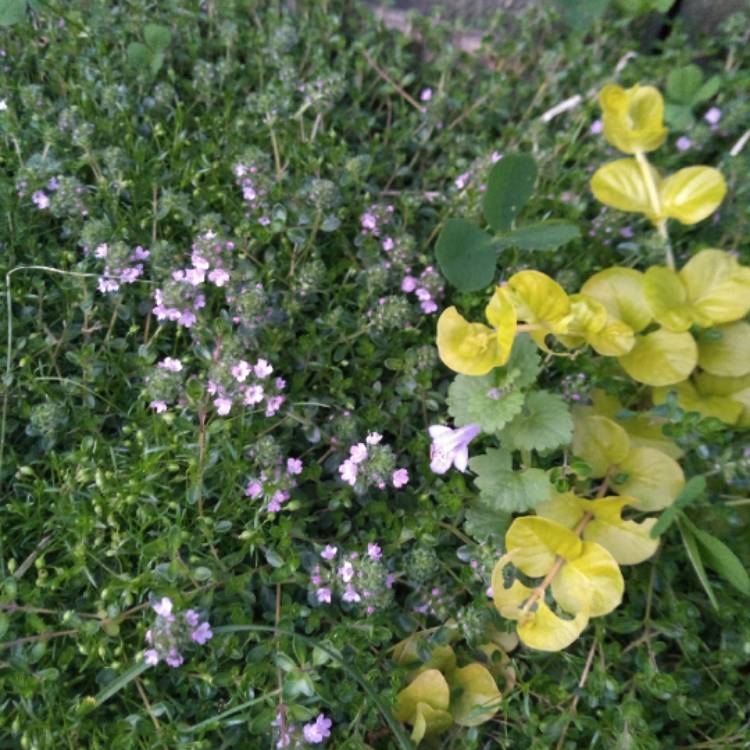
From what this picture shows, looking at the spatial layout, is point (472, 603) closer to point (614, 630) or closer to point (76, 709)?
point (614, 630)

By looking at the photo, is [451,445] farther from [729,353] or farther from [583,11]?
[583,11]

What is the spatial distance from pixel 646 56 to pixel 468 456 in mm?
1351

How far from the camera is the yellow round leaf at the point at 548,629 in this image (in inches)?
47.1

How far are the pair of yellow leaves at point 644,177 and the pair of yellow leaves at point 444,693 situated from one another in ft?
2.95

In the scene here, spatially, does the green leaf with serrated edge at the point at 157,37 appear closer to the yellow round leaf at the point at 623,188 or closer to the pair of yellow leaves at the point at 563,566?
the yellow round leaf at the point at 623,188

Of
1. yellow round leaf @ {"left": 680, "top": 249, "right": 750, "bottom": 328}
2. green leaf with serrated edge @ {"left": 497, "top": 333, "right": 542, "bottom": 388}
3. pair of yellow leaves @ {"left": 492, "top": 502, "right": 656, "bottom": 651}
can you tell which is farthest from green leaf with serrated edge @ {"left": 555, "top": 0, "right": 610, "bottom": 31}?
pair of yellow leaves @ {"left": 492, "top": 502, "right": 656, "bottom": 651}

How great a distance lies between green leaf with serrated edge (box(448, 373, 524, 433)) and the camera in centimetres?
127

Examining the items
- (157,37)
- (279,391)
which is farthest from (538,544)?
(157,37)

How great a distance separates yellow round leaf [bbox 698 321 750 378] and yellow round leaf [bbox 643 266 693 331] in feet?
0.28

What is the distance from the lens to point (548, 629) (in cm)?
121

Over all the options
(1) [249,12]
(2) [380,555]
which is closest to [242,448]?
(2) [380,555]

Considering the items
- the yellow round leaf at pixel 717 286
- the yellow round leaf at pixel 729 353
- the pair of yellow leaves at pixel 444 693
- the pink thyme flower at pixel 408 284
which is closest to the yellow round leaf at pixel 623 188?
the yellow round leaf at pixel 717 286

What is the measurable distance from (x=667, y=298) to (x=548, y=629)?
2.18 ft

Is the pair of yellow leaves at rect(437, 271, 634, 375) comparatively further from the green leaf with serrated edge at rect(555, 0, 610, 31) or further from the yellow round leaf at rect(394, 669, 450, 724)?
the green leaf with serrated edge at rect(555, 0, 610, 31)
